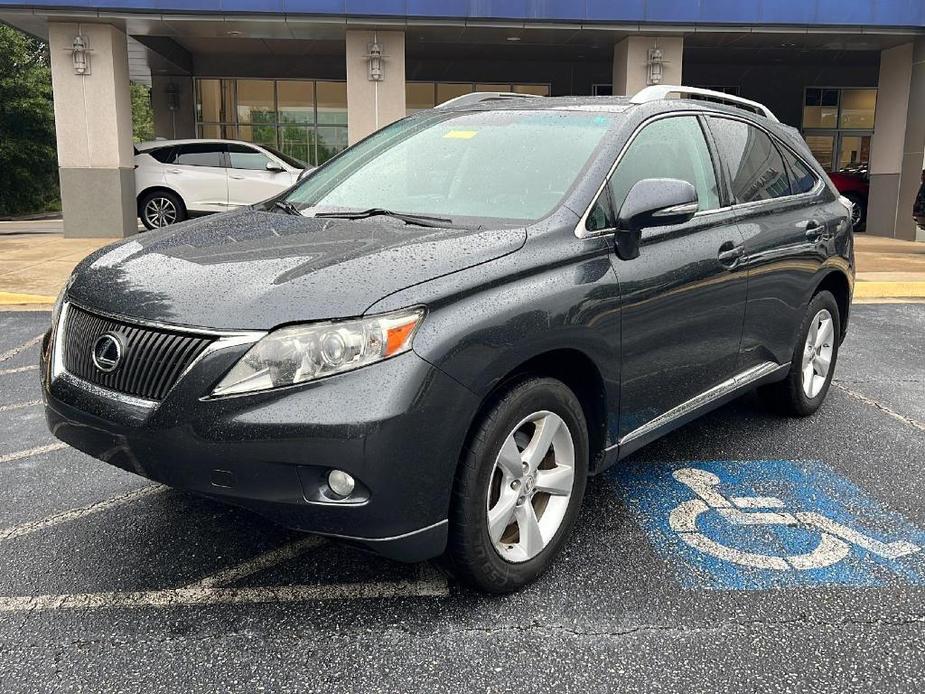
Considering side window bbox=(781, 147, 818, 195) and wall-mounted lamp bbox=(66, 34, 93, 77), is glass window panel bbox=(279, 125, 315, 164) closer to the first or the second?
wall-mounted lamp bbox=(66, 34, 93, 77)

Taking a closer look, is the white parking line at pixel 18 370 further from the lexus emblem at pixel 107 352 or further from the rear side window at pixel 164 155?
the rear side window at pixel 164 155

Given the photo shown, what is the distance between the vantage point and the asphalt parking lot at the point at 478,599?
2490 mm

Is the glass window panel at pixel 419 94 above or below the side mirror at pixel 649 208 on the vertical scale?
above

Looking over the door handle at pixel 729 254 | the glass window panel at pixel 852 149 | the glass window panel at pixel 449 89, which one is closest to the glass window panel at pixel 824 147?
the glass window panel at pixel 852 149

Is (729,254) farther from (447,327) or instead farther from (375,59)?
(375,59)

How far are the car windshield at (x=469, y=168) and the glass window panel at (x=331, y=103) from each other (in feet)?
63.0

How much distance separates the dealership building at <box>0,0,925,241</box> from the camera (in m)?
14.6

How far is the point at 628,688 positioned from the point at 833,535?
1460 mm

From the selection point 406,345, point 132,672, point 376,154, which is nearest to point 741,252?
point 376,154

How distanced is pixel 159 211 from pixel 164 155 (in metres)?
1.04

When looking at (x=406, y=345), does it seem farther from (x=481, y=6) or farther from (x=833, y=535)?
(x=481, y=6)

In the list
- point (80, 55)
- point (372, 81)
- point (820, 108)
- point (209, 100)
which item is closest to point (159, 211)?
point (80, 55)

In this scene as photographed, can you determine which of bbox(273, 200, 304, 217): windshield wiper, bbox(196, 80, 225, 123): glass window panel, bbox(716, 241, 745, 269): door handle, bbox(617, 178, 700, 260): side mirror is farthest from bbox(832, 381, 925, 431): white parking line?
bbox(196, 80, 225, 123): glass window panel

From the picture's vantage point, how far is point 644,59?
52.7ft
